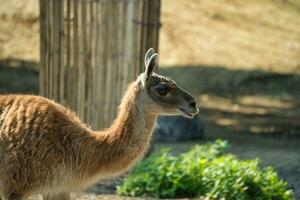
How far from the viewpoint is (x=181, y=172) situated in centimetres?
1002

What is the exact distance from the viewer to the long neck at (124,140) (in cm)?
777

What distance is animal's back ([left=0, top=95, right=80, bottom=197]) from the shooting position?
24.3 feet

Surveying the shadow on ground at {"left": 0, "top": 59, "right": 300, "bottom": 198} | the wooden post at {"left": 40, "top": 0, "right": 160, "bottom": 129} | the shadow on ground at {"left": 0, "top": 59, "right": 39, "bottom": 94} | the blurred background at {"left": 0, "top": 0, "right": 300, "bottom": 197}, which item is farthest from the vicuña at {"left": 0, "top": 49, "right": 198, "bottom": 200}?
the shadow on ground at {"left": 0, "top": 59, "right": 39, "bottom": 94}

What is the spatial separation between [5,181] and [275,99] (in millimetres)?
9837

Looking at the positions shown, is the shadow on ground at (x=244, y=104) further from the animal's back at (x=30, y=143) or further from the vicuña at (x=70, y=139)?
the animal's back at (x=30, y=143)

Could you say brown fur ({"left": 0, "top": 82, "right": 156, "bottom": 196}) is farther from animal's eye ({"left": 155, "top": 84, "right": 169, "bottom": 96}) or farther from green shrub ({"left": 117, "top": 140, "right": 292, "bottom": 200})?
green shrub ({"left": 117, "top": 140, "right": 292, "bottom": 200})

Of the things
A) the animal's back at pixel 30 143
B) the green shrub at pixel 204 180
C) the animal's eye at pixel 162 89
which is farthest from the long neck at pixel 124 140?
the green shrub at pixel 204 180

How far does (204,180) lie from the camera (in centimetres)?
980

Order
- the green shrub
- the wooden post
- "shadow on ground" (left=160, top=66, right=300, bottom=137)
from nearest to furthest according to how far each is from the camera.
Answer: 1. the green shrub
2. the wooden post
3. "shadow on ground" (left=160, top=66, right=300, bottom=137)

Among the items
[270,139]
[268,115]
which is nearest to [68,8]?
[270,139]

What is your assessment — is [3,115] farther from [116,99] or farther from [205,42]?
[205,42]

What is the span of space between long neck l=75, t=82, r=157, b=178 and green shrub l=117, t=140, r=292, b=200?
203 centimetres

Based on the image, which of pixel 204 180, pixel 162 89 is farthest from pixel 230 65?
pixel 162 89

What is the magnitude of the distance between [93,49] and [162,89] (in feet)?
12.1
